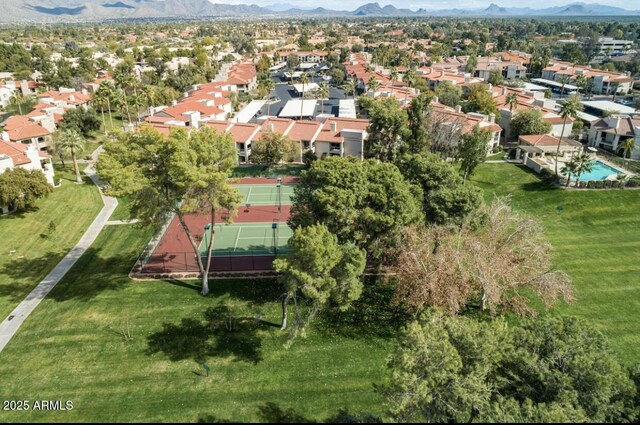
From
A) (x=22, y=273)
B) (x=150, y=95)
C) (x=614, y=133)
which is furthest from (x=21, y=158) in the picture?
(x=614, y=133)

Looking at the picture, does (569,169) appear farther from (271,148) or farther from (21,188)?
(21,188)

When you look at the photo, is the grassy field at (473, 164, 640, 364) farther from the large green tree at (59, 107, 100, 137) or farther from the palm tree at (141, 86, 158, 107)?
the palm tree at (141, 86, 158, 107)

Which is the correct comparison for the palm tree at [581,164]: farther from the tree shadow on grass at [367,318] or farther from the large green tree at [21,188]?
the large green tree at [21,188]

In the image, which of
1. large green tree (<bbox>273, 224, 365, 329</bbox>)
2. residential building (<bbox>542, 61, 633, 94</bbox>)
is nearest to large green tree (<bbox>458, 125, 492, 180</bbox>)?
large green tree (<bbox>273, 224, 365, 329</bbox>)

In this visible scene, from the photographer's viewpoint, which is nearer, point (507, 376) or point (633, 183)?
point (507, 376)

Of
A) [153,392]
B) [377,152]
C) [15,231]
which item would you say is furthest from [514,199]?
[15,231]

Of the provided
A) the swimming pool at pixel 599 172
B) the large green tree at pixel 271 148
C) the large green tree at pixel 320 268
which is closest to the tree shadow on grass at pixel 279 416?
the large green tree at pixel 320 268

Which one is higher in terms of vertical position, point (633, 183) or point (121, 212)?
point (633, 183)

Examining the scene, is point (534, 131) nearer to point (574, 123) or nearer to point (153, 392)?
point (574, 123)
